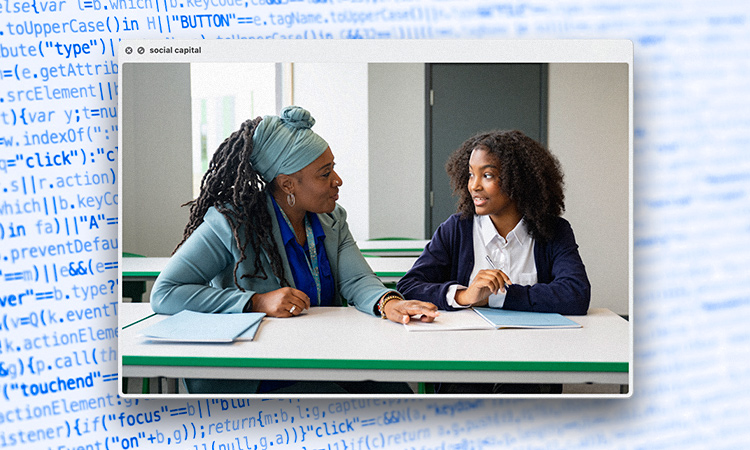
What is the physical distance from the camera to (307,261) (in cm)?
144

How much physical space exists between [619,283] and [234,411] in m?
0.89

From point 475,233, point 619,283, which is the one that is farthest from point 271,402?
point 619,283

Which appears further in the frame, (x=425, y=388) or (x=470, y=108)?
(x=470, y=108)

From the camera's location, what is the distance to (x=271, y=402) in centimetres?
121

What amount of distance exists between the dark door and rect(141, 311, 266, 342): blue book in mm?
584

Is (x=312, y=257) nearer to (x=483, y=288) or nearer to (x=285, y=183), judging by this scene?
(x=285, y=183)

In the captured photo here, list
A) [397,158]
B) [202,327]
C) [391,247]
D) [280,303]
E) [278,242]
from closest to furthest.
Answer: [202,327] → [280,303] → [278,242] → [397,158] → [391,247]

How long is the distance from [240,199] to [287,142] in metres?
0.18

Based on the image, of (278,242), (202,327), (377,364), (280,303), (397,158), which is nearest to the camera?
(377,364)

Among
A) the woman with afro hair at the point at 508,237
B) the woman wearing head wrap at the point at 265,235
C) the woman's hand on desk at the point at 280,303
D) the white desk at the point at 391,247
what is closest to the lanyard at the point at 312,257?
the woman wearing head wrap at the point at 265,235

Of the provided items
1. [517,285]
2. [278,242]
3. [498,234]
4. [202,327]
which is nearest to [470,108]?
[498,234]

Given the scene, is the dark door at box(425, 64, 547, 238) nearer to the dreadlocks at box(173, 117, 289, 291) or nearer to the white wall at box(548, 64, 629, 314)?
the white wall at box(548, 64, 629, 314)

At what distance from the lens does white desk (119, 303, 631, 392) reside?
3.42 ft

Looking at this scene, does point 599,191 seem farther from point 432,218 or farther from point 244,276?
point 244,276
